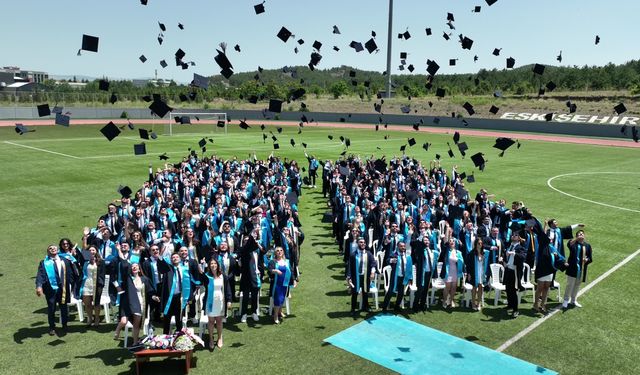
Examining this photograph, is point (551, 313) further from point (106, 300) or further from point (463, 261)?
point (106, 300)

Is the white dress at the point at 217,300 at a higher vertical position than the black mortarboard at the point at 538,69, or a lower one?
lower

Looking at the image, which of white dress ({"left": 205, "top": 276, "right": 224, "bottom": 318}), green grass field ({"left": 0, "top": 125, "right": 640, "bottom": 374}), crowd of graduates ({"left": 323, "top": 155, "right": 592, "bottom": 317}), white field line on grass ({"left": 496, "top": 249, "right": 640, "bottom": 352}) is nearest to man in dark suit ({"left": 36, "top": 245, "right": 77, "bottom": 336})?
green grass field ({"left": 0, "top": 125, "right": 640, "bottom": 374})

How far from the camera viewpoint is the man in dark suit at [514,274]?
29.9 feet

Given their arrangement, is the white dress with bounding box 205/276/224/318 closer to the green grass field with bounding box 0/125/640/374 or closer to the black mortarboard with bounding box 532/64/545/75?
the green grass field with bounding box 0/125/640/374

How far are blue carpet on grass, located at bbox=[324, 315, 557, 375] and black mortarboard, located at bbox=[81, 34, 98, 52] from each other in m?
11.5

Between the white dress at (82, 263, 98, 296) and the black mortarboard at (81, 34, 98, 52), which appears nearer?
the white dress at (82, 263, 98, 296)

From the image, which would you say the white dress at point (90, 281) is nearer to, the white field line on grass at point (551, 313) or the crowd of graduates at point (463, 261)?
the crowd of graduates at point (463, 261)

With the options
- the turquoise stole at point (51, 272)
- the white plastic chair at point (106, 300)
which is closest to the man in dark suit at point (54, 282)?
the turquoise stole at point (51, 272)

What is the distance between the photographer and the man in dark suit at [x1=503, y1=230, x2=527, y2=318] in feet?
29.9

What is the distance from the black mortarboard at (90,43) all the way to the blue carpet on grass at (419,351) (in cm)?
1148

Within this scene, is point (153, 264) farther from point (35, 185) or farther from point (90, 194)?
point (35, 185)

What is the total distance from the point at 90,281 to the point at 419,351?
5.61 m

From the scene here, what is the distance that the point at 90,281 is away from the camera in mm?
8125

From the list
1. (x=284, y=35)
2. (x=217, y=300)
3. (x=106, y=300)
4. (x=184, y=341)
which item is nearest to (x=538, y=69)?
(x=284, y=35)
